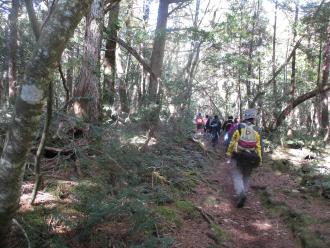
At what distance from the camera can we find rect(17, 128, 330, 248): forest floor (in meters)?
4.63

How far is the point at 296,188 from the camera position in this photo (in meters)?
9.80

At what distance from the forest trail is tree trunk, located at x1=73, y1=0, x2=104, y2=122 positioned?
3.19 metres

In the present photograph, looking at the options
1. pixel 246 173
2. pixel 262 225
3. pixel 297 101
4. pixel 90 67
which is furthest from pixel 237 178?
pixel 297 101

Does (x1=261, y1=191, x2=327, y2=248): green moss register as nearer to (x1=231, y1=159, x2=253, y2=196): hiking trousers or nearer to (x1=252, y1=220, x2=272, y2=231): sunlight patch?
(x1=252, y1=220, x2=272, y2=231): sunlight patch

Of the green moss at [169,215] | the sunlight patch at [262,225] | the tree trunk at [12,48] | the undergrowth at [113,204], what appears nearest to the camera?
the undergrowth at [113,204]

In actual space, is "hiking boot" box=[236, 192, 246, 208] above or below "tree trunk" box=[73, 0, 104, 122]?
below

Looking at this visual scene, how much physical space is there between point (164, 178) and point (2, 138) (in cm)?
373

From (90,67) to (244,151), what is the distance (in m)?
4.09

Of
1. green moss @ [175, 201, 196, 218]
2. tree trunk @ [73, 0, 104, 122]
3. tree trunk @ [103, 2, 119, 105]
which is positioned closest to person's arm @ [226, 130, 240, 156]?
green moss @ [175, 201, 196, 218]

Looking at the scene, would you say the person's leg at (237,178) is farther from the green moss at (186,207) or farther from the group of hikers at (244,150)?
the green moss at (186,207)

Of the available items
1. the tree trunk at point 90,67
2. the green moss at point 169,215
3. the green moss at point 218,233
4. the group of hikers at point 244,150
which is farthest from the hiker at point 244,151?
the tree trunk at point 90,67

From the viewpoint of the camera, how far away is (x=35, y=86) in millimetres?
3199

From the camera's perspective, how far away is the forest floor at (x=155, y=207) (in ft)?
15.2

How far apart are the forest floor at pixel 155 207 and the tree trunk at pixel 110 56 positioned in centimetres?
233
